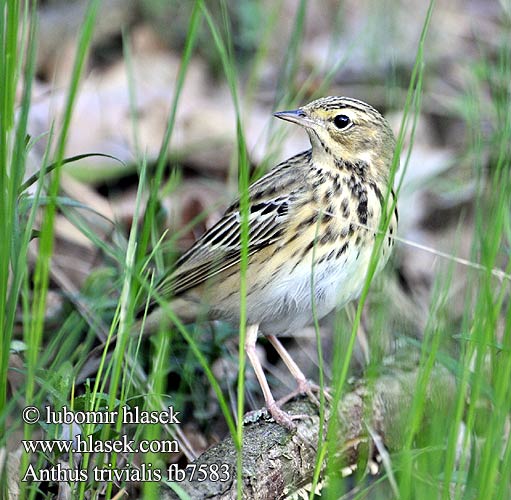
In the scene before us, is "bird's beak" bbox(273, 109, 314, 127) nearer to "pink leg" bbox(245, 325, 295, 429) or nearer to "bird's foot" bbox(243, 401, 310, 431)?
"pink leg" bbox(245, 325, 295, 429)

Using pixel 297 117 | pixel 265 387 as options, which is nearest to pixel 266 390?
pixel 265 387

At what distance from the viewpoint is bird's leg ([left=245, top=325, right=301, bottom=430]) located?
425cm

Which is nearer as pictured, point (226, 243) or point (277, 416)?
point (277, 416)

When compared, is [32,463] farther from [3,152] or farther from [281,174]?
[281,174]

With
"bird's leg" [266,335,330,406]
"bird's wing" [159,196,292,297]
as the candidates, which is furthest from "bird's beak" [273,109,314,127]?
"bird's leg" [266,335,330,406]

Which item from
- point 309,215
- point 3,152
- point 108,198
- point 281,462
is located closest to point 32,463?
point 281,462

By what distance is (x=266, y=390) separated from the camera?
4.61m

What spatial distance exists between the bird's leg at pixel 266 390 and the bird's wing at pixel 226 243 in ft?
1.21

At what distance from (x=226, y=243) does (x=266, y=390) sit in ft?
2.69

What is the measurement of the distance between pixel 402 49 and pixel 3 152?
6.38 m

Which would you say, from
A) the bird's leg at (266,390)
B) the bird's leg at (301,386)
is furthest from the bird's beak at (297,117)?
the bird's leg at (301,386)

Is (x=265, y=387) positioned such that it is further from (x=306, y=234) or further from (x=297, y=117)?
(x=297, y=117)

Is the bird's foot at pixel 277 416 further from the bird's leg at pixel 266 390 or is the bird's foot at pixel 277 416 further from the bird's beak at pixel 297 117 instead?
the bird's beak at pixel 297 117

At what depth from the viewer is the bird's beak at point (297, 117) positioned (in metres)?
4.65
